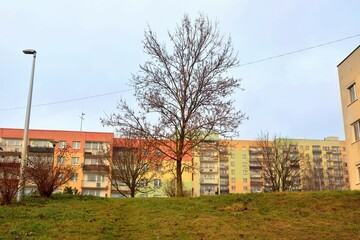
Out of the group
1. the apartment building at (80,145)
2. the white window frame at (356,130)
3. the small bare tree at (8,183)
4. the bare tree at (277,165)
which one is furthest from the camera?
the apartment building at (80,145)

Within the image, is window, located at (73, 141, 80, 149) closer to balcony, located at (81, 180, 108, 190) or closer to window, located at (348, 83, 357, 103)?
balcony, located at (81, 180, 108, 190)

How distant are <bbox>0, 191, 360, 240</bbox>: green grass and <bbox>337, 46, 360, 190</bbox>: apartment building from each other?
10.4m

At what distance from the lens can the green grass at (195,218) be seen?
10578 millimetres

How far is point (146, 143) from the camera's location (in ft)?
79.0

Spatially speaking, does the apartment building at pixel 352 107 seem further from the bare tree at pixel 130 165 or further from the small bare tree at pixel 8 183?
the small bare tree at pixel 8 183

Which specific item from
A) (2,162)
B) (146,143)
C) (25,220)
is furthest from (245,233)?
(146,143)

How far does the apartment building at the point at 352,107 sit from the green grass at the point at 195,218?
1037cm

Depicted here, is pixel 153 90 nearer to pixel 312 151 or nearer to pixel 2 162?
pixel 2 162

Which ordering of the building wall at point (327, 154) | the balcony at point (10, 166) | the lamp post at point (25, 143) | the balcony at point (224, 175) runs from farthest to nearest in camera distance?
the building wall at point (327, 154) < the balcony at point (224, 175) < the lamp post at point (25, 143) < the balcony at point (10, 166)

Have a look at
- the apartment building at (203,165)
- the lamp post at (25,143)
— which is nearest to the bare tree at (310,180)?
the apartment building at (203,165)

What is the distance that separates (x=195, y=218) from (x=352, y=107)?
1772 centimetres

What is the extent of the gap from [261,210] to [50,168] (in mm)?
9664

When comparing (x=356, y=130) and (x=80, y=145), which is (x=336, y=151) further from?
(x=356, y=130)

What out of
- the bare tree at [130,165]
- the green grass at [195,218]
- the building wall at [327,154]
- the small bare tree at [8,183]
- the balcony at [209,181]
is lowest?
the green grass at [195,218]
